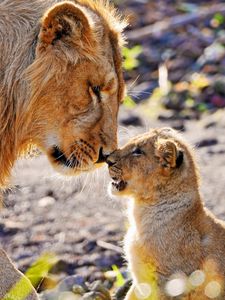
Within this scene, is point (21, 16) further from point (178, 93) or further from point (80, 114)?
point (178, 93)

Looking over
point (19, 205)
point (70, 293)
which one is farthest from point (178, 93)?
point (70, 293)

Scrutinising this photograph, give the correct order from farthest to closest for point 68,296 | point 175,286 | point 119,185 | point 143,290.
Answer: point 68,296 → point 119,185 → point 143,290 → point 175,286

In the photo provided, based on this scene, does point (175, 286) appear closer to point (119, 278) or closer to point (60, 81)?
point (119, 278)

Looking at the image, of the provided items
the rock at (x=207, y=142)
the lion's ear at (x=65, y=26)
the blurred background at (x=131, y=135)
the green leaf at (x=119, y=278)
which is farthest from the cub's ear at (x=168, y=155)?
the rock at (x=207, y=142)

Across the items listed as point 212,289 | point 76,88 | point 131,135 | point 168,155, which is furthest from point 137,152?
point 131,135

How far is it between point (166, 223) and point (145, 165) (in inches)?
12.3

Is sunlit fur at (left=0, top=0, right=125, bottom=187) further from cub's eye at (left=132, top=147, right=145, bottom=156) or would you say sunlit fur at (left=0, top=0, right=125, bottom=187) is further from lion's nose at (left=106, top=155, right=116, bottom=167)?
cub's eye at (left=132, top=147, right=145, bottom=156)

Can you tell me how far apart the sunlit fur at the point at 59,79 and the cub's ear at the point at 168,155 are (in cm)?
24

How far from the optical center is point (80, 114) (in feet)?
17.5

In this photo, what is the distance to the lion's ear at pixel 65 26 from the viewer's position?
16.4 ft

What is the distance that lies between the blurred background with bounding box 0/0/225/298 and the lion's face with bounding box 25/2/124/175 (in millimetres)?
306

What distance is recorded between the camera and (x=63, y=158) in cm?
543

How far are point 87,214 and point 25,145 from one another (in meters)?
1.88

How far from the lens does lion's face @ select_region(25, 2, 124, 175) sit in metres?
5.09
